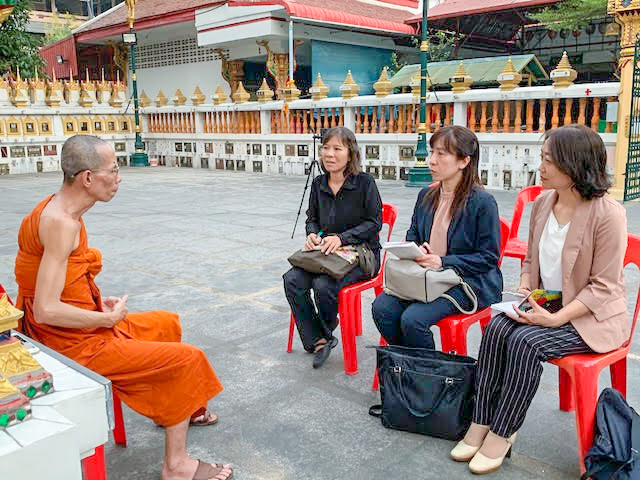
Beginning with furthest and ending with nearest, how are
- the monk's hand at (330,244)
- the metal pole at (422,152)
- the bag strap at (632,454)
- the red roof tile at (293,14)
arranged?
the red roof tile at (293,14) → the metal pole at (422,152) → the monk's hand at (330,244) → the bag strap at (632,454)

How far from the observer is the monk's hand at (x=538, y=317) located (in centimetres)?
251

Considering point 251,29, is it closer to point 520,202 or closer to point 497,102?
point 497,102

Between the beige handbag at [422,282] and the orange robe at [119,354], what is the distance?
1.09m

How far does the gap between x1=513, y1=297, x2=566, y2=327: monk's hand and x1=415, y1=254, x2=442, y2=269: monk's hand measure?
0.60 meters

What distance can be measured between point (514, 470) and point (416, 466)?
393 mm

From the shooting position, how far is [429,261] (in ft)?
10.1

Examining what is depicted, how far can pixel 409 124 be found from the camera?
1233 centimetres

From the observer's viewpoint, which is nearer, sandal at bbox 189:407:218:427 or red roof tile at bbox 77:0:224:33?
sandal at bbox 189:407:218:427

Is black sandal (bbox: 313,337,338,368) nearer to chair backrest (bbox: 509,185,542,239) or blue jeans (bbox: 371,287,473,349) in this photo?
blue jeans (bbox: 371,287,473,349)

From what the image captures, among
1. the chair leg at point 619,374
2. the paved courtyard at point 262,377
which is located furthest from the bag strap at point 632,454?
the chair leg at point 619,374

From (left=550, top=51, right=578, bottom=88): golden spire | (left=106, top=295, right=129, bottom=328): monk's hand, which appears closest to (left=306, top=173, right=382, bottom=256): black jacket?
(left=106, top=295, right=129, bottom=328): monk's hand

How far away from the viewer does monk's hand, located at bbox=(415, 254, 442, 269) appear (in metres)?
3.08

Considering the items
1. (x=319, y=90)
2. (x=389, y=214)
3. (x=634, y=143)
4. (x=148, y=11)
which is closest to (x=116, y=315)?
(x=389, y=214)

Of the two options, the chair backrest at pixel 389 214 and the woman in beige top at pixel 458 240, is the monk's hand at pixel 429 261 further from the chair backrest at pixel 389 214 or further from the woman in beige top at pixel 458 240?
the chair backrest at pixel 389 214
